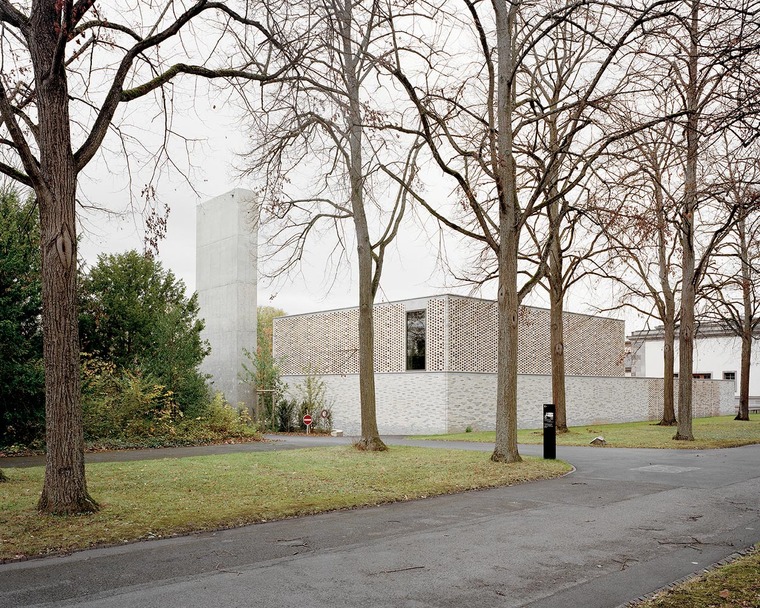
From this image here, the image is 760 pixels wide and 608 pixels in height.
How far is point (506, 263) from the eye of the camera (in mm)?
14992

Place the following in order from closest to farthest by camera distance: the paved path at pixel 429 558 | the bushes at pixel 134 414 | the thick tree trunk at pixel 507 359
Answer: the paved path at pixel 429 558
the thick tree trunk at pixel 507 359
the bushes at pixel 134 414

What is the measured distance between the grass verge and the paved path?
Answer: 11.8 inches

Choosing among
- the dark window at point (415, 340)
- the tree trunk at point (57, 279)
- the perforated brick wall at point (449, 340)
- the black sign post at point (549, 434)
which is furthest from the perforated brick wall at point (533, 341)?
the tree trunk at point (57, 279)

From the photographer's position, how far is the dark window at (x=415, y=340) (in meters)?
32.4

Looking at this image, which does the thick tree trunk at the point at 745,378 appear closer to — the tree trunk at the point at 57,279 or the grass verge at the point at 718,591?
the grass verge at the point at 718,591

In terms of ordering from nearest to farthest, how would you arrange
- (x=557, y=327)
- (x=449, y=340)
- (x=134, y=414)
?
(x=134, y=414), (x=557, y=327), (x=449, y=340)

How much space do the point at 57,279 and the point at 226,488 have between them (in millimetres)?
4187

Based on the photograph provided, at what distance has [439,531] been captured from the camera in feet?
25.7

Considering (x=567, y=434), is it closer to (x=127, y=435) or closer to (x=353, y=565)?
(x=127, y=435)

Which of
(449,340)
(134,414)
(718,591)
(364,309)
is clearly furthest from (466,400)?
(718,591)

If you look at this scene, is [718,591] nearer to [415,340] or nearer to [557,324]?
[557,324]

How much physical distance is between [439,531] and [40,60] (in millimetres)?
7952

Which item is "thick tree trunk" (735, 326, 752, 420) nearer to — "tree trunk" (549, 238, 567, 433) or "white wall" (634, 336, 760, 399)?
"tree trunk" (549, 238, 567, 433)

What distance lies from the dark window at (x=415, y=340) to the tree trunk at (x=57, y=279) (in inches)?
959
